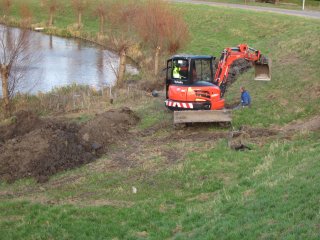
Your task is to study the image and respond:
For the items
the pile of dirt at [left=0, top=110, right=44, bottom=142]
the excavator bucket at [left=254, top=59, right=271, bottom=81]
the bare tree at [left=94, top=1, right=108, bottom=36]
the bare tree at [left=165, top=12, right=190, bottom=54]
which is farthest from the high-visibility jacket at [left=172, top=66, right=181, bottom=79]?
the bare tree at [left=94, top=1, right=108, bottom=36]

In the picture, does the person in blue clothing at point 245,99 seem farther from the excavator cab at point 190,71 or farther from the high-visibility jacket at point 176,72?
the high-visibility jacket at point 176,72

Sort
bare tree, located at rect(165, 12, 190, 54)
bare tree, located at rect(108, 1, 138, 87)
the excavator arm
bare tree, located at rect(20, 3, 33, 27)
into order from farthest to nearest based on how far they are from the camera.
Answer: bare tree, located at rect(20, 3, 33, 27) < bare tree, located at rect(165, 12, 190, 54) < bare tree, located at rect(108, 1, 138, 87) < the excavator arm

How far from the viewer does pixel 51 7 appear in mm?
63125

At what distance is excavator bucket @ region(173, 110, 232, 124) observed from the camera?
20656 millimetres

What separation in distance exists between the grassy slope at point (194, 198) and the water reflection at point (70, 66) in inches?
572

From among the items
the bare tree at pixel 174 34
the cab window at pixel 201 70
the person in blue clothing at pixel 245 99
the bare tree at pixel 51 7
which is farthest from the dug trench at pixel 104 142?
the bare tree at pixel 51 7

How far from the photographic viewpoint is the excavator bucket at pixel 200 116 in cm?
2066

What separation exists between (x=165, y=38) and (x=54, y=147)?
20233mm

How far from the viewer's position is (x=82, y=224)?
12.8m

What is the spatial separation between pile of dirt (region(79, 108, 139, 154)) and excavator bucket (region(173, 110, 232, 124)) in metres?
2.32

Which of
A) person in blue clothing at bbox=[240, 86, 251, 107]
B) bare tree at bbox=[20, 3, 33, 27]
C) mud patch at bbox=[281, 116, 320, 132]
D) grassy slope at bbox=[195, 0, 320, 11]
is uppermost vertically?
grassy slope at bbox=[195, 0, 320, 11]

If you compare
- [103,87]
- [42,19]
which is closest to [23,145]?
[103,87]

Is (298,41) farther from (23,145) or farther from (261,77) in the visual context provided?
(23,145)

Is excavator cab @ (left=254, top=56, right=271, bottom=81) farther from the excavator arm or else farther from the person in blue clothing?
the person in blue clothing
